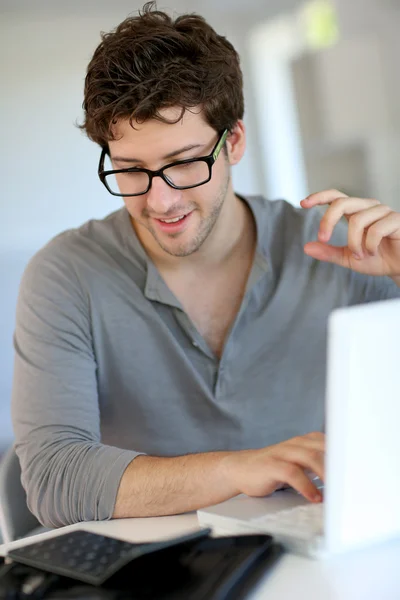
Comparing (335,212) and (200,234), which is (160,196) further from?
(335,212)

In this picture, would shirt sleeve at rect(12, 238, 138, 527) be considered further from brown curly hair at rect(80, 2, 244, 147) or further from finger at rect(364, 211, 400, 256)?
finger at rect(364, 211, 400, 256)

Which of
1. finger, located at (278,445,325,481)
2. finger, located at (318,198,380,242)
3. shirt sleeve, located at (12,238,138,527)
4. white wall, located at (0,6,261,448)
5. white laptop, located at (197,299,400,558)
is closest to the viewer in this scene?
white laptop, located at (197,299,400,558)

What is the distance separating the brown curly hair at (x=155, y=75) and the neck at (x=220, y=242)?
184mm

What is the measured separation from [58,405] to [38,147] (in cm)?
221

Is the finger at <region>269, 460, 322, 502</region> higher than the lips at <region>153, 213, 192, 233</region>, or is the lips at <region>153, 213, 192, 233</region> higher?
the lips at <region>153, 213, 192, 233</region>

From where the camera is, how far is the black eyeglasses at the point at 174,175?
1442 mm

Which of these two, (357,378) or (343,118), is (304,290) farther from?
(343,118)

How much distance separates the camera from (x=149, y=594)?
0.77 m

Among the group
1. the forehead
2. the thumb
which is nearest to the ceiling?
the forehead

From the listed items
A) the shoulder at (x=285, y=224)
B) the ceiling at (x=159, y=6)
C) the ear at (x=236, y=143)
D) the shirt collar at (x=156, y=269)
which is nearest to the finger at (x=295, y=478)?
the shirt collar at (x=156, y=269)

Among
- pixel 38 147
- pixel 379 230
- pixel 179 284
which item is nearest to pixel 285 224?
pixel 179 284

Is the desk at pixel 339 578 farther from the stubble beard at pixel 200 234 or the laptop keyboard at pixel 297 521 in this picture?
the stubble beard at pixel 200 234

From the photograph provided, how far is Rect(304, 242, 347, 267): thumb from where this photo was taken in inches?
58.9

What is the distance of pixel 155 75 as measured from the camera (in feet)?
4.75
